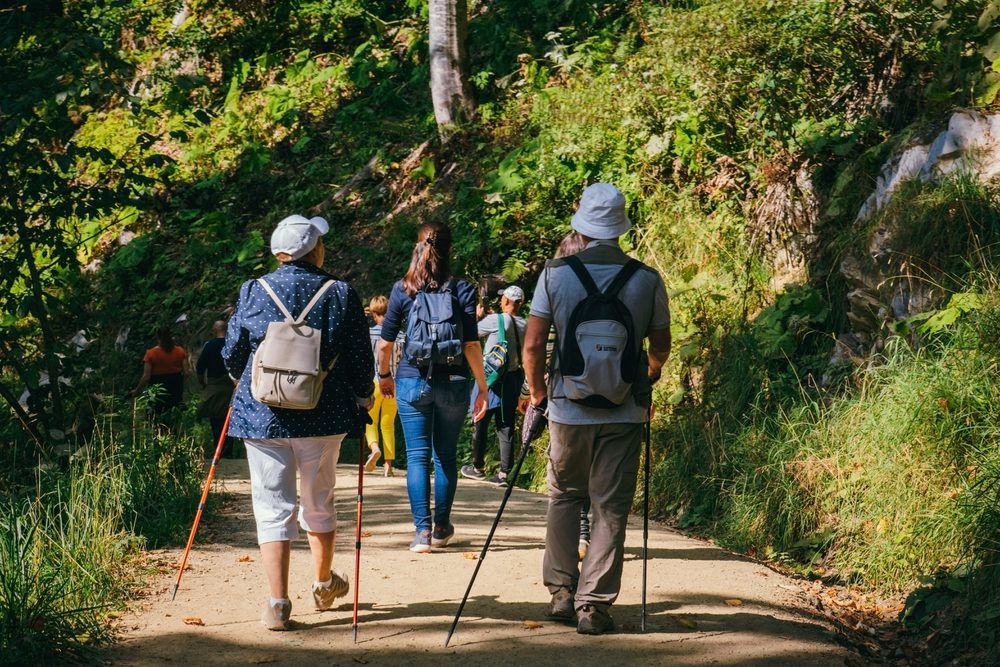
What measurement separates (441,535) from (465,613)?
5.38 feet

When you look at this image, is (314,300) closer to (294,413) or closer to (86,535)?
(294,413)

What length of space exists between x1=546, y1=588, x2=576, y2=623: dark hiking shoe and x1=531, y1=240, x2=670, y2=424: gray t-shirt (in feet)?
3.27

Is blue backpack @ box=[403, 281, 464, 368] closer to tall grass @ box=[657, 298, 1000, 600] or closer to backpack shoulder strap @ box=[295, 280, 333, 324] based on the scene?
backpack shoulder strap @ box=[295, 280, 333, 324]

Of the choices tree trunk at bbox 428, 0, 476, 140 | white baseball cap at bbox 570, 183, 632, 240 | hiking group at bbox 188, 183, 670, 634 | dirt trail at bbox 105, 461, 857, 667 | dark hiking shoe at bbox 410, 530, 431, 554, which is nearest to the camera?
dirt trail at bbox 105, 461, 857, 667

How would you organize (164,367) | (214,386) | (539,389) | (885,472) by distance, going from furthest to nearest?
1. (164,367)
2. (214,386)
3. (885,472)
4. (539,389)

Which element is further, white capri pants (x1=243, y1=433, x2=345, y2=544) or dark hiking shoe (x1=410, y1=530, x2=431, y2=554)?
dark hiking shoe (x1=410, y1=530, x2=431, y2=554)

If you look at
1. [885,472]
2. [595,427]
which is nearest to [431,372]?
[595,427]

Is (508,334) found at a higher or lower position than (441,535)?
higher

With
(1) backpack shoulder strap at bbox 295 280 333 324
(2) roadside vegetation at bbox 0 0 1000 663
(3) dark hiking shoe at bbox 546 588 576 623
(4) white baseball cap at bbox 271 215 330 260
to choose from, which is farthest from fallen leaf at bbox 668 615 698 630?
(4) white baseball cap at bbox 271 215 330 260

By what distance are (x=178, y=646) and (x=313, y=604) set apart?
100 cm

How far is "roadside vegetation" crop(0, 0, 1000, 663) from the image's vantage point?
753cm

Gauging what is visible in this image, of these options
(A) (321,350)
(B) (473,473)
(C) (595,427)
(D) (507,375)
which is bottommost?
(B) (473,473)

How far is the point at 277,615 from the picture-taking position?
226 inches

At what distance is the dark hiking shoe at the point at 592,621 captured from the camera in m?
5.81
